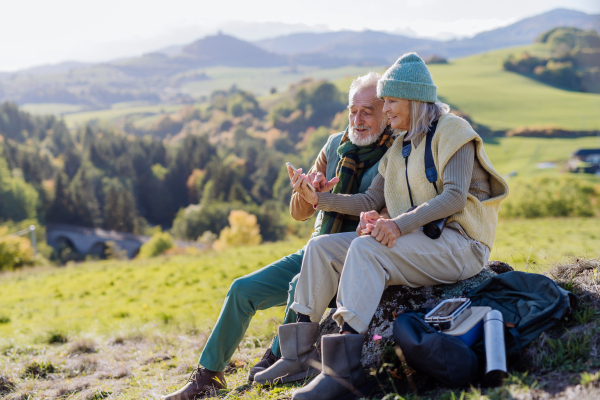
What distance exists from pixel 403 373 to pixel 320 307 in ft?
2.38

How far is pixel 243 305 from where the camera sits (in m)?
3.86

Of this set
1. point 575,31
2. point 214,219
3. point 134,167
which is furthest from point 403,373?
point 575,31

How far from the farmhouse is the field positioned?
56.9 meters

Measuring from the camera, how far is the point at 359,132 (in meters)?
4.23

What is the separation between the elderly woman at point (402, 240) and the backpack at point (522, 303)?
0.25 meters

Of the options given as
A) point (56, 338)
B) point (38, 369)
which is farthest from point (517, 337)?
point (56, 338)

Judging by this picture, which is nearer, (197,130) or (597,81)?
(597,81)

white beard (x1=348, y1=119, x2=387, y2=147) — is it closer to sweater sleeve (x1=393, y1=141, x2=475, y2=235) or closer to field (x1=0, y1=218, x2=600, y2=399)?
sweater sleeve (x1=393, y1=141, x2=475, y2=235)

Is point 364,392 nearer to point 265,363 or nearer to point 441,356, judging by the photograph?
point 441,356

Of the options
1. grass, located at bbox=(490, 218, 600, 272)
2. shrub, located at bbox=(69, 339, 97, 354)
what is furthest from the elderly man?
grass, located at bbox=(490, 218, 600, 272)

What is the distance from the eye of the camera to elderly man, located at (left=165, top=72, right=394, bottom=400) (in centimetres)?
379

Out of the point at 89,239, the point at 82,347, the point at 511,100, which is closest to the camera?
the point at 82,347

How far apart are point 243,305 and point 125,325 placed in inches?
189

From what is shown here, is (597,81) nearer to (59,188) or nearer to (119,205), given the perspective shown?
(119,205)
